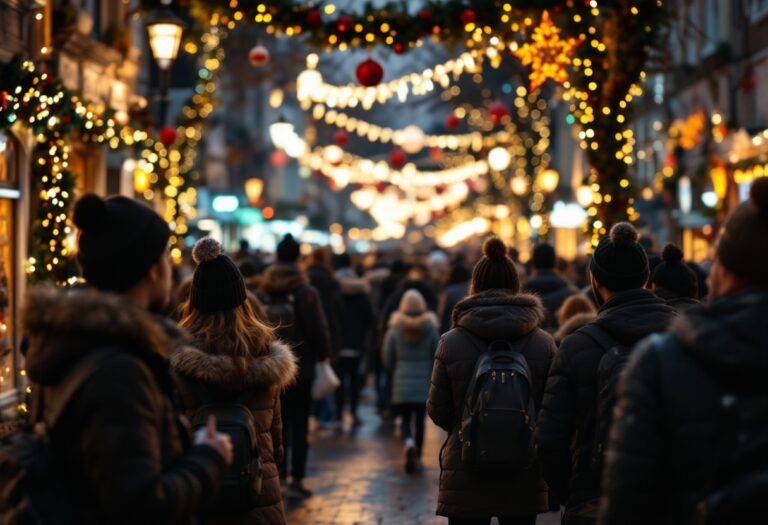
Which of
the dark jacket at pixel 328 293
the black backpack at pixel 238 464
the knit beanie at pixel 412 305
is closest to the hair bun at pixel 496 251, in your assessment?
the black backpack at pixel 238 464

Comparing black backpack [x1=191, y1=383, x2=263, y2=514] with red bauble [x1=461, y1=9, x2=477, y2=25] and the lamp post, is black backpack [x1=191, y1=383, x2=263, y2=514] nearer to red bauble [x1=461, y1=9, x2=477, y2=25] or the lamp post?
red bauble [x1=461, y1=9, x2=477, y2=25]

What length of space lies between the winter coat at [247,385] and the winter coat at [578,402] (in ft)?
4.09

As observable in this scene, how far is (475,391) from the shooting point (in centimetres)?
759

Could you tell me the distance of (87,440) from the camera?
163 inches

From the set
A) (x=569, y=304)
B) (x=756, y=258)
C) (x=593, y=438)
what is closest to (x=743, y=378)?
(x=756, y=258)

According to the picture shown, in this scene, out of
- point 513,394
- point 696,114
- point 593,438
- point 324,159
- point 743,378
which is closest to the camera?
point 743,378

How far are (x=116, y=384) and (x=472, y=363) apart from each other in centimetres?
387

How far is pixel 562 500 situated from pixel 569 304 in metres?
3.96

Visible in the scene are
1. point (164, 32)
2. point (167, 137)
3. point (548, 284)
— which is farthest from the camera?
point (167, 137)

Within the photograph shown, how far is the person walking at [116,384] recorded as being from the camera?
13.6 feet

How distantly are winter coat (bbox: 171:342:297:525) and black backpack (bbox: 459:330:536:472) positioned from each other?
3.42ft

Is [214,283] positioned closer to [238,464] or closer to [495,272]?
[238,464]

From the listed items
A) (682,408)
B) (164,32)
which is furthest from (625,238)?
(164,32)

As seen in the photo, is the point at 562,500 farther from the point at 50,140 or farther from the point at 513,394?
the point at 50,140
